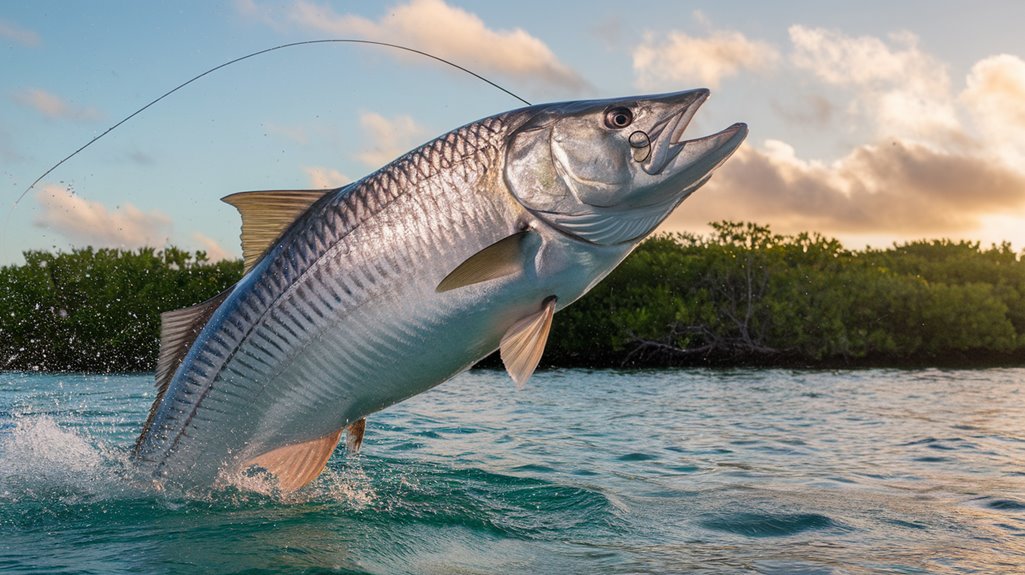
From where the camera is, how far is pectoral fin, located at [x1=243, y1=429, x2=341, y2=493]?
159 inches

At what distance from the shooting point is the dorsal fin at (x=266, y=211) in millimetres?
3975

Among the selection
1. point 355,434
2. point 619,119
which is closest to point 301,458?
point 355,434

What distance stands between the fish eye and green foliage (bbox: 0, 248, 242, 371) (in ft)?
56.1

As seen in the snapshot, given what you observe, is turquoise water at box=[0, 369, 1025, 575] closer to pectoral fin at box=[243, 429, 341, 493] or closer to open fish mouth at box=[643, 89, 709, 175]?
pectoral fin at box=[243, 429, 341, 493]

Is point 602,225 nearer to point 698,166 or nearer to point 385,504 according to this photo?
point 698,166

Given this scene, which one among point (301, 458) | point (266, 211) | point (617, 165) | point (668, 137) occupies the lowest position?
point (301, 458)

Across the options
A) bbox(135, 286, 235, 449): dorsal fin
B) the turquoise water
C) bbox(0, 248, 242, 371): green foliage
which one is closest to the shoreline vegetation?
bbox(0, 248, 242, 371): green foliage

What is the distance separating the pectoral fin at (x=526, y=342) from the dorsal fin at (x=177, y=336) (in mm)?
1426

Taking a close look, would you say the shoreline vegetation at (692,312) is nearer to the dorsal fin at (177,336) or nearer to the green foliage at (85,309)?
the green foliage at (85,309)

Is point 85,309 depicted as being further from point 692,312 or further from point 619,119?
point 619,119

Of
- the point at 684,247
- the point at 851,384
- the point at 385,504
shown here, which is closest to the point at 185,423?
the point at 385,504

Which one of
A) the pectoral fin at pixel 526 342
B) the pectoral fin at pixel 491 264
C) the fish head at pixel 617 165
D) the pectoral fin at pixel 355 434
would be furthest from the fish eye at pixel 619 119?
the pectoral fin at pixel 355 434

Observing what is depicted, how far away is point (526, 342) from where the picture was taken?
363cm

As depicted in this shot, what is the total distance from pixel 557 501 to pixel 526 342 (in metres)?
2.45
